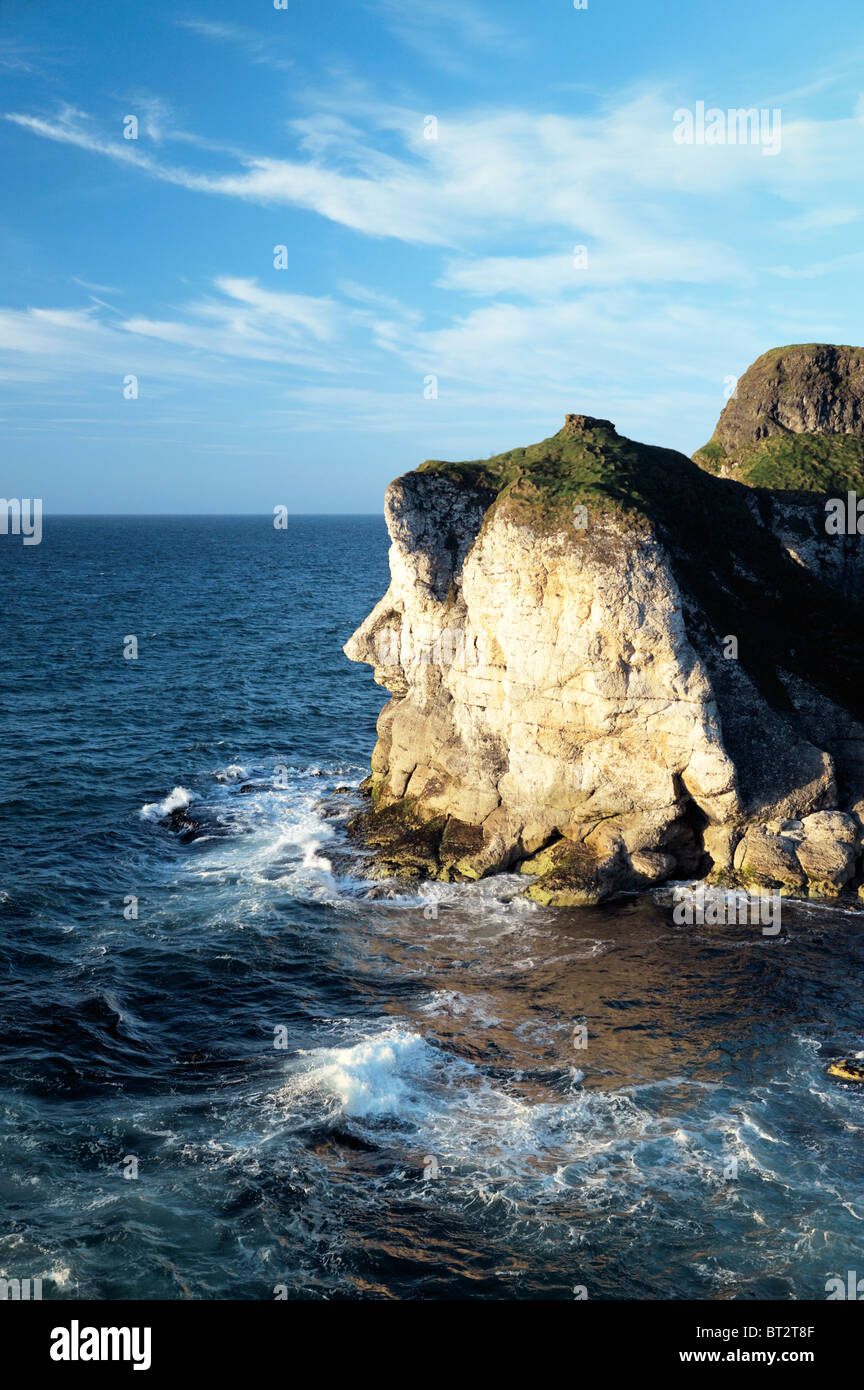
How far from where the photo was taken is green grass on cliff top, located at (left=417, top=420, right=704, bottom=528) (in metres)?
41.8

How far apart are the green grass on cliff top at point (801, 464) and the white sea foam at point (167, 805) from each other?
3610 cm

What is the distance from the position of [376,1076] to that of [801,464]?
4489 centimetres

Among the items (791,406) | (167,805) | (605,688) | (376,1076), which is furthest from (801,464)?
(376,1076)

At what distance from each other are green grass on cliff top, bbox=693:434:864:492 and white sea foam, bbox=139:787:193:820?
36096 mm

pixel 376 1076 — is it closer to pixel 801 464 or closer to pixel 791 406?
pixel 801 464

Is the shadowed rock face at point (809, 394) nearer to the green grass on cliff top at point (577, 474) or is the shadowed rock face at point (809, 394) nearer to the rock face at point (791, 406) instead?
the rock face at point (791, 406)

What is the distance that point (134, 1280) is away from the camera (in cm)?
2208

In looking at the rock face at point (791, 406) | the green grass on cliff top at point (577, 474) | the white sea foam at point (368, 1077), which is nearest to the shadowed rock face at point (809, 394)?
the rock face at point (791, 406)

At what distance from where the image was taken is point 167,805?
2019 inches

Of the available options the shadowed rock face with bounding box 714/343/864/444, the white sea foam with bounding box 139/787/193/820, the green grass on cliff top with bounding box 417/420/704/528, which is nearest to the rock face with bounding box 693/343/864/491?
the shadowed rock face with bounding box 714/343/864/444

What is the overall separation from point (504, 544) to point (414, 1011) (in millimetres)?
19581

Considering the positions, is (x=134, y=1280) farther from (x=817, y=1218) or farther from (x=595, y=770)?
(x=595, y=770)

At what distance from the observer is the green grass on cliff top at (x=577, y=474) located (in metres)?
41.8

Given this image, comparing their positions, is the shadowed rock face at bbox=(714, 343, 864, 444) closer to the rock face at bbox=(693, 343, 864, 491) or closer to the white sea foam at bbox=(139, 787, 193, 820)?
the rock face at bbox=(693, 343, 864, 491)
